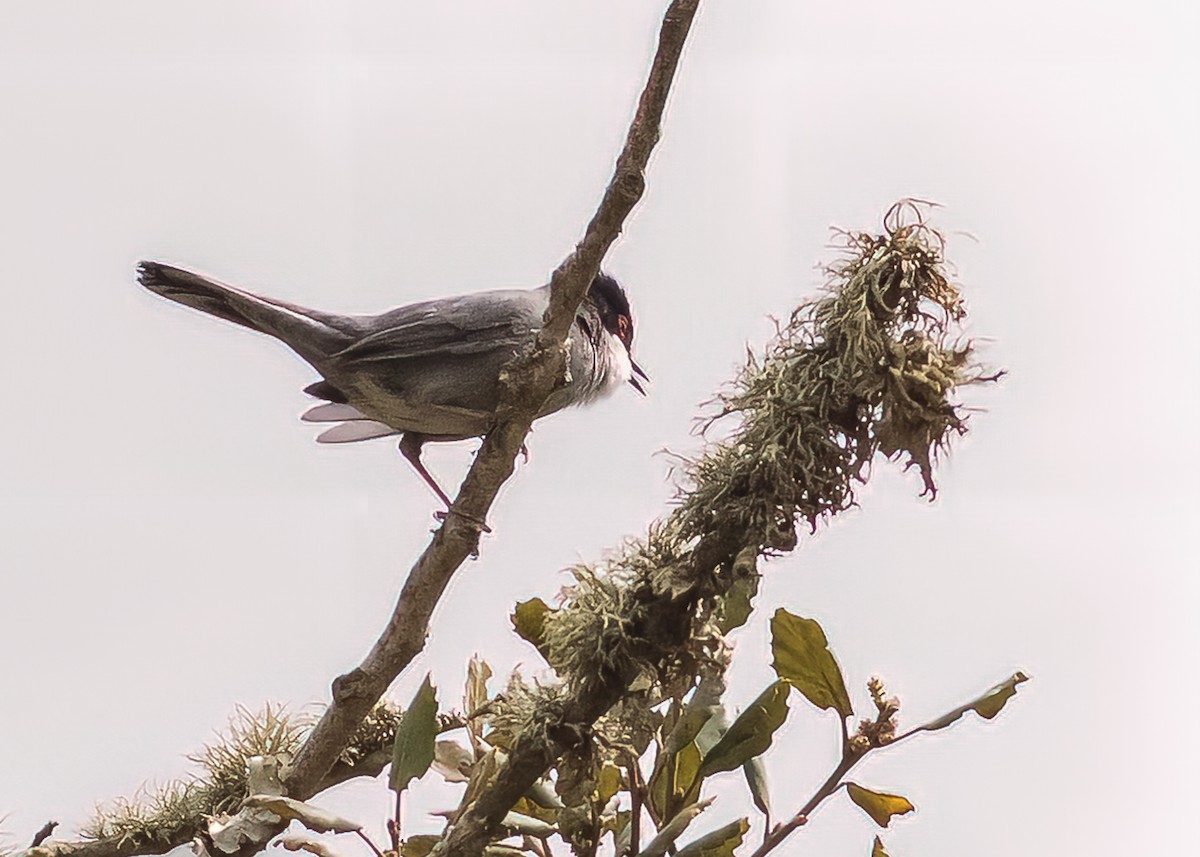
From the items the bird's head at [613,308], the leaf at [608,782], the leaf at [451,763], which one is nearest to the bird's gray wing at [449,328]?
the bird's head at [613,308]

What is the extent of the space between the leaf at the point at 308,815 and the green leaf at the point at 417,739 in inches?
2.7

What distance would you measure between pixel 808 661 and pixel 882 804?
148 mm

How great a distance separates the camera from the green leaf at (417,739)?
1.36 metres

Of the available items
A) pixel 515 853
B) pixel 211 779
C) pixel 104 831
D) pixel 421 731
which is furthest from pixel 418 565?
pixel 104 831

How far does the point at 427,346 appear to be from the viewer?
2082 mm

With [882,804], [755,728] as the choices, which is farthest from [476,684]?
[882,804]

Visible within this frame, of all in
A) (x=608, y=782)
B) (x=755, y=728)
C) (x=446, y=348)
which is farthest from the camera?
(x=446, y=348)

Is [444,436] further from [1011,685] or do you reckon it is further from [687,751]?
[1011,685]

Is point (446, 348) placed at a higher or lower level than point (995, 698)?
higher

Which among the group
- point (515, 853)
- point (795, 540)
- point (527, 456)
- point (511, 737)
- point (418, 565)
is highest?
point (527, 456)

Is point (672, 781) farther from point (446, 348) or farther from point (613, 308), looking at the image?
point (613, 308)

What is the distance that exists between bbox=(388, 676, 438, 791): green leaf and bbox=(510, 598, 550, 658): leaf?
0.13 m

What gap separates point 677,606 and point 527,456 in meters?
0.95

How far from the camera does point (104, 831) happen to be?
5.98 feet
